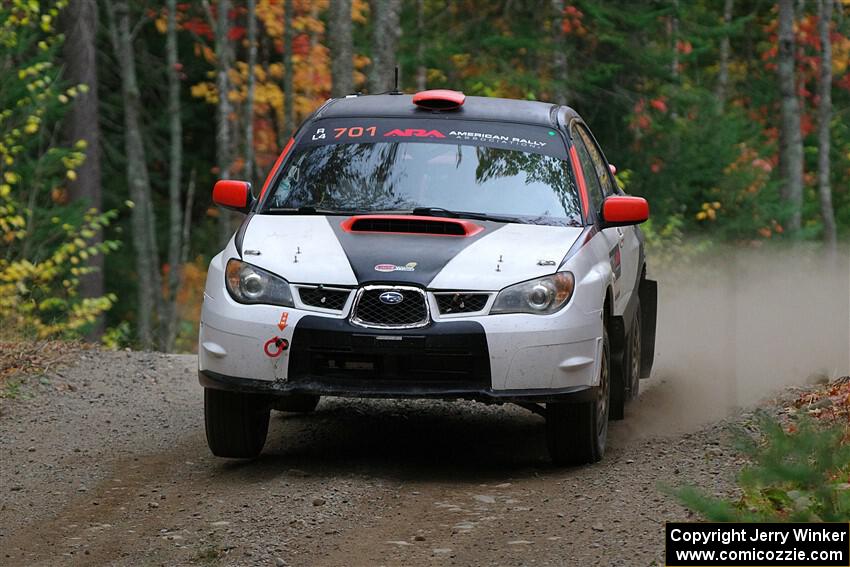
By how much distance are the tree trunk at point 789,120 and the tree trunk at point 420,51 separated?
6932 millimetres

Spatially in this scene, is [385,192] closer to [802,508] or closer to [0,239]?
[802,508]

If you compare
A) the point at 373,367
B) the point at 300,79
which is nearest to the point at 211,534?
the point at 373,367

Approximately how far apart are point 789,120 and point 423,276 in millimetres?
23374

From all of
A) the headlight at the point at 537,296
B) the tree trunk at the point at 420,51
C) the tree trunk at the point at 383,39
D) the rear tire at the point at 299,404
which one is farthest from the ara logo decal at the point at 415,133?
the tree trunk at the point at 420,51

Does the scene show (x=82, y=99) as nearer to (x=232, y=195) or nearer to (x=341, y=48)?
(x=341, y=48)

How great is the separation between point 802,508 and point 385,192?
3.67 metres

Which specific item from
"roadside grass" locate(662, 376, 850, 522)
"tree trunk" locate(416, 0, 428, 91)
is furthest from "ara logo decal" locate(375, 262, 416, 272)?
"tree trunk" locate(416, 0, 428, 91)

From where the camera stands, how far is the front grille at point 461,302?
25.9 ft

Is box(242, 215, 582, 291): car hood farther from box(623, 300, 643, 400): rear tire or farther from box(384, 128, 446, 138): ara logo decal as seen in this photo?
box(623, 300, 643, 400): rear tire

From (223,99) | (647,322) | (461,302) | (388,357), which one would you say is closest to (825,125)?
(223,99)

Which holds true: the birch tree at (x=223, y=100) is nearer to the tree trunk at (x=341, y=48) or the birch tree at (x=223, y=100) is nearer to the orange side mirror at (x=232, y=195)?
the tree trunk at (x=341, y=48)

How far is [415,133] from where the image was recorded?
30.5 ft

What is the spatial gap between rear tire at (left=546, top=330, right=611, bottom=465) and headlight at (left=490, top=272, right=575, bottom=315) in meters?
0.57

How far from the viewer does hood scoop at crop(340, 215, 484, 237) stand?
836 centimetres
